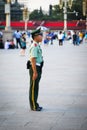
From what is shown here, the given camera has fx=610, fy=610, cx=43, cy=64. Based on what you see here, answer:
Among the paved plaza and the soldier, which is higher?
the soldier

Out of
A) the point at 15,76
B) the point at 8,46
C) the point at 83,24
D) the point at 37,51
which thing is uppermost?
the point at 37,51

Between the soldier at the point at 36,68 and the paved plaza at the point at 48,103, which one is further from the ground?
the soldier at the point at 36,68

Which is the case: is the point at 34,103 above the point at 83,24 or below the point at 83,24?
above

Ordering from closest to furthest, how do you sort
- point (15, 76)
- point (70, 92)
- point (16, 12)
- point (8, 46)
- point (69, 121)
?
point (69, 121)
point (70, 92)
point (15, 76)
point (8, 46)
point (16, 12)

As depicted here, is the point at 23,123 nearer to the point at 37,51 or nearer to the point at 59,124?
the point at 59,124

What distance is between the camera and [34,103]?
35.2ft

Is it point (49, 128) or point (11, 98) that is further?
point (11, 98)

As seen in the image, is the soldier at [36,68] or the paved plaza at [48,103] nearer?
the paved plaza at [48,103]

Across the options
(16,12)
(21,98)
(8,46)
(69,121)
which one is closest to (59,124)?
(69,121)

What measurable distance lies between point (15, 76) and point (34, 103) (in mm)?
7476

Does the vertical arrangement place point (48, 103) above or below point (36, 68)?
below

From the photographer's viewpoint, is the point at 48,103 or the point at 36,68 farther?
the point at 48,103

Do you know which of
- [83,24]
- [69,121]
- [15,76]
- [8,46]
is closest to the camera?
[69,121]

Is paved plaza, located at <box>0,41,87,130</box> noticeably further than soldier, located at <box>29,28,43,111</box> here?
No
